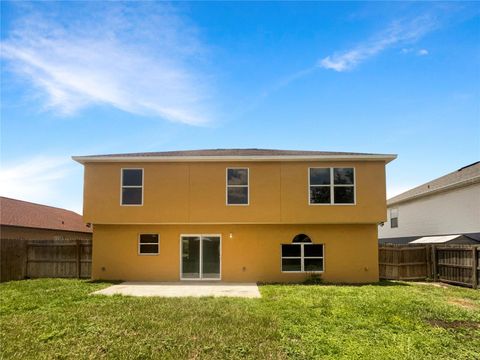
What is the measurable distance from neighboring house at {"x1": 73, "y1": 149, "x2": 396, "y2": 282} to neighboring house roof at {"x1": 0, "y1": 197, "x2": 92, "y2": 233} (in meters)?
12.1

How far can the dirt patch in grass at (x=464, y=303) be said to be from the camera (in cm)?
1170

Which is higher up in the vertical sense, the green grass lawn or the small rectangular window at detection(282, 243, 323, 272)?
the small rectangular window at detection(282, 243, 323, 272)

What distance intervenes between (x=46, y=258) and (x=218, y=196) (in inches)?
342

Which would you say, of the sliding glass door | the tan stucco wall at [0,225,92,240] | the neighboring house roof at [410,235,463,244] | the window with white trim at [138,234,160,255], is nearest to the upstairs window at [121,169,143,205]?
the window with white trim at [138,234,160,255]

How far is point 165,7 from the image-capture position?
11578 mm

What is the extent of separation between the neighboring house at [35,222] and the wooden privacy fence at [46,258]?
7649 mm

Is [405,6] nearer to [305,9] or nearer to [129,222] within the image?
[305,9]

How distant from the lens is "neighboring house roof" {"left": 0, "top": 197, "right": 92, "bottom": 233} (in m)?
27.0

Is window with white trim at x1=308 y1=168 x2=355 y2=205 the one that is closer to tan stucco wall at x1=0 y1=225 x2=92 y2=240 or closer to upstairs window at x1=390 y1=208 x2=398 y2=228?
upstairs window at x1=390 y1=208 x2=398 y2=228

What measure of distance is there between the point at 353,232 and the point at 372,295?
4.73 m

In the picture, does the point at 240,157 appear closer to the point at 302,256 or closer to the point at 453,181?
the point at 302,256

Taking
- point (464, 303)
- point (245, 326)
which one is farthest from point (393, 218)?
point (245, 326)

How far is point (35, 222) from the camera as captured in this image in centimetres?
2880

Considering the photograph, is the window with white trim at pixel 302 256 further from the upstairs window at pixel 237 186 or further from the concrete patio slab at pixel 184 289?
the upstairs window at pixel 237 186
